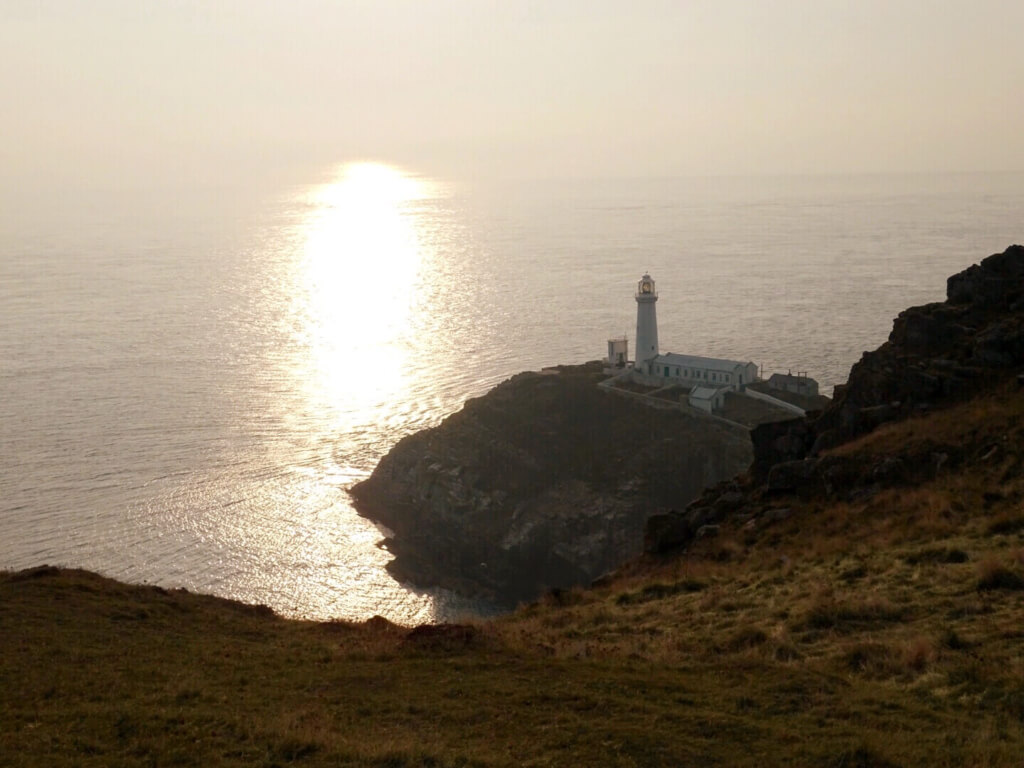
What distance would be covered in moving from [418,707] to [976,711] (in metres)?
6.25

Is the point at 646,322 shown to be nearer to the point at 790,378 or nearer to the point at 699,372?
the point at 699,372

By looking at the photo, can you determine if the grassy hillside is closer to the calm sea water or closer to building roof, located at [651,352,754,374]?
the calm sea water

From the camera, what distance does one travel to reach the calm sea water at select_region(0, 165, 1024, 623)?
51.0 metres

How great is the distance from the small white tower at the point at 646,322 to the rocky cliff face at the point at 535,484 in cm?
754

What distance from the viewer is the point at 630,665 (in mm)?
13758

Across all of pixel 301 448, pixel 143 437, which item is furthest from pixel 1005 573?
pixel 143 437

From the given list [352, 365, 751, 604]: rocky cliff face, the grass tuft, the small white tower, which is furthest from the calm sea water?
the grass tuft

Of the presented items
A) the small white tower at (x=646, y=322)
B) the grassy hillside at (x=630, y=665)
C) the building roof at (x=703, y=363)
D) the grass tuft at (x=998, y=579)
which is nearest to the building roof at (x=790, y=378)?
the building roof at (x=703, y=363)

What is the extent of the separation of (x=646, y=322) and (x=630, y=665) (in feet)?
189

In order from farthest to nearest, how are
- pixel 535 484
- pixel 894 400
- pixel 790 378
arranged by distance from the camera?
pixel 790 378
pixel 535 484
pixel 894 400

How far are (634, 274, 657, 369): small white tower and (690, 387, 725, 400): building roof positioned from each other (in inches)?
A: 345

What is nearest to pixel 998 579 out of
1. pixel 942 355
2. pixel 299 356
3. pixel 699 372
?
pixel 942 355

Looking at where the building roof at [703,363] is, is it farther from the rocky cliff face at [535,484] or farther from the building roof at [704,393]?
the rocky cliff face at [535,484]

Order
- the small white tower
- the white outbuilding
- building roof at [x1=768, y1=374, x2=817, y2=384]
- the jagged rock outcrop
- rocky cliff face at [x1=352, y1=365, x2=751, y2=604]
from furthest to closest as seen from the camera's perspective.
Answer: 1. the small white tower
2. the white outbuilding
3. building roof at [x1=768, y1=374, x2=817, y2=384]
4. rocky cliff face at [x1=352, y1=365, x2=751, y2=604]
5. the jagged rock outcrop
